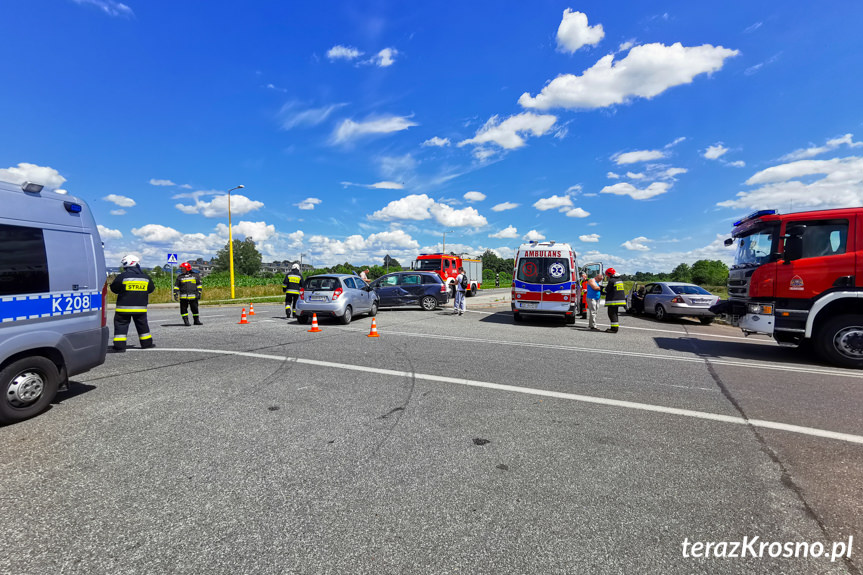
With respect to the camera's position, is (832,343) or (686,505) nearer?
(686,505)

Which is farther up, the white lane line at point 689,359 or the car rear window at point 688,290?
the car rear window at point 688,290

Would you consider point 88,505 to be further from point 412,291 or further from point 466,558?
point 412,291

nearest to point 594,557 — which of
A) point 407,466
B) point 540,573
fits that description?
point 540,573

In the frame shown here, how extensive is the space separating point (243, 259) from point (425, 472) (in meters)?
103

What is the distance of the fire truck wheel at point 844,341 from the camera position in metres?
7.50

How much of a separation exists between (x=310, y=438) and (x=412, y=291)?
45.5 feet

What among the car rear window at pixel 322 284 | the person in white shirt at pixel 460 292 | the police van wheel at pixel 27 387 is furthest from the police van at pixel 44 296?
the person in white shirt at pixel 460 292

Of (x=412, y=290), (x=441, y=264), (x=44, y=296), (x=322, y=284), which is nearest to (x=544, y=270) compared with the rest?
(x=412, y=290)

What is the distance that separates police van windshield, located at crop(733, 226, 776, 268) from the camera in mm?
8211

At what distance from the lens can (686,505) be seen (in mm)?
2781

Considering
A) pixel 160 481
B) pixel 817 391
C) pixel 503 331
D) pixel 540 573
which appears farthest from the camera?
pixel 503 331

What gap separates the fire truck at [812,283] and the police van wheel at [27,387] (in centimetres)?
1117

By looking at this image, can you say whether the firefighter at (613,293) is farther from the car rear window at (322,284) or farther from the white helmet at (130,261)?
the white helmet at (130,261)

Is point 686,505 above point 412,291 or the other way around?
the other way around
